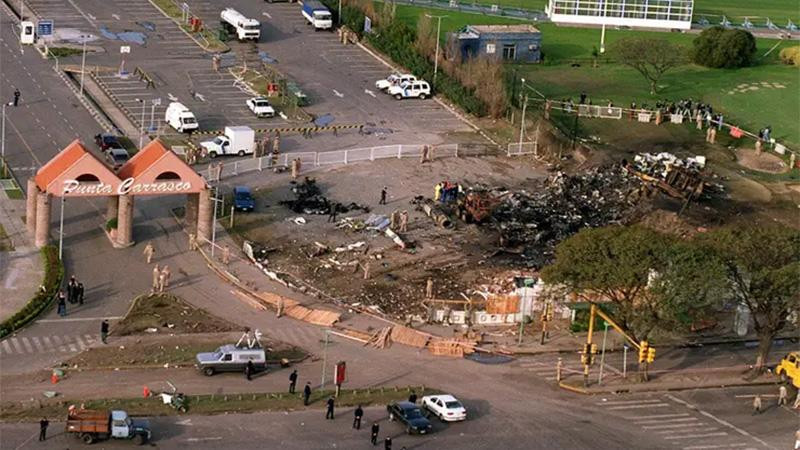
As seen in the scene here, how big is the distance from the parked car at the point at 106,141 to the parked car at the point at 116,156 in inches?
34.1

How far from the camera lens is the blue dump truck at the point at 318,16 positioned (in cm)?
16638

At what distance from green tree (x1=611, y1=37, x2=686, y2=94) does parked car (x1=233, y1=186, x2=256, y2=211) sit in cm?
4705

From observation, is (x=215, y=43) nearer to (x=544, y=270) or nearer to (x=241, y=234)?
(x=241, y=234)

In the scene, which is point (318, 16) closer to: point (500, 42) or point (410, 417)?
point (500, 42)

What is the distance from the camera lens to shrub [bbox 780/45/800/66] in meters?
168

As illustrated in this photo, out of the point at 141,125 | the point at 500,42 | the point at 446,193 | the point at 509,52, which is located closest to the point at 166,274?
the point at 446,193

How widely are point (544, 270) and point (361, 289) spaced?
1402 cm

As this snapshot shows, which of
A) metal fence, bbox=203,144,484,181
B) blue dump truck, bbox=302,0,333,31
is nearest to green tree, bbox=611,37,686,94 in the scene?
metal fence, bbox=203,144,484,181

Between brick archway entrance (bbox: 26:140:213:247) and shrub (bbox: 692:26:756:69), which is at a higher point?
shrub (bbox: 692:26:756:69)

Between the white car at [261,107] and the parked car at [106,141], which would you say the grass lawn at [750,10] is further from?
the parked car at [106,141]

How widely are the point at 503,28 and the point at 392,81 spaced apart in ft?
55.3

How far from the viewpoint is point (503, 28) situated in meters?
163

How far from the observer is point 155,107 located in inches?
5586

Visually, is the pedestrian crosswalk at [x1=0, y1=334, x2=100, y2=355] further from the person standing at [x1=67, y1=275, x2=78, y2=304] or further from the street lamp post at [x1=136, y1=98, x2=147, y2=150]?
the street lamp post at [x1=136, y1=98, x2=147, y2=150]
